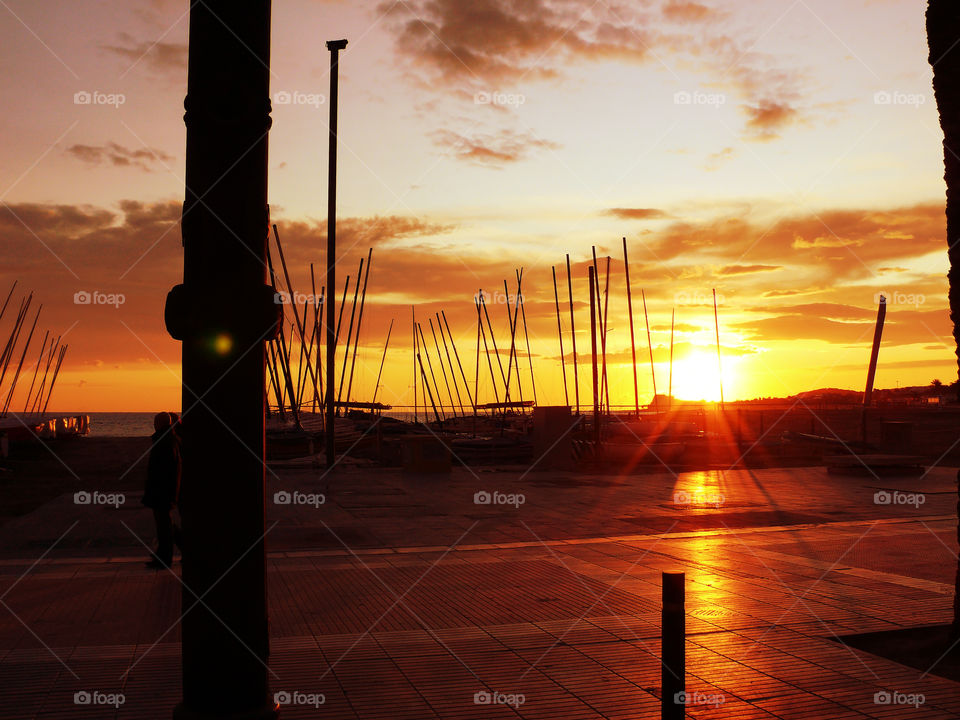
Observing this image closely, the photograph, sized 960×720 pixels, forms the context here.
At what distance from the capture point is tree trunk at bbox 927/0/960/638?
729cm

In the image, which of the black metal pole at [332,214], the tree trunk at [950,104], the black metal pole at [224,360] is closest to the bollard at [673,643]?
the black metal pole at [224,360]

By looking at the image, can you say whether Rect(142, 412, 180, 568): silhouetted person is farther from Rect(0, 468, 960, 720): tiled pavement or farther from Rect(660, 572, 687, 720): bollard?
Rect(660, 572, 687, 720): bollard

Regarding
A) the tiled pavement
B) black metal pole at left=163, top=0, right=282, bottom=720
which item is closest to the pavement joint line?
the tiled pavement

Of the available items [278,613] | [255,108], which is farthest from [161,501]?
[255,108]

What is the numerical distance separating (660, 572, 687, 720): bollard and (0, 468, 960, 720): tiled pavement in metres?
1.15

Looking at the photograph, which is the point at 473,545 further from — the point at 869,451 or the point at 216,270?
the point at 869,451

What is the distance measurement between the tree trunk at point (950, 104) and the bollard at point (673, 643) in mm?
4209

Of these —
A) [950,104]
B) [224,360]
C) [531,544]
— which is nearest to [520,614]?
[531,544]

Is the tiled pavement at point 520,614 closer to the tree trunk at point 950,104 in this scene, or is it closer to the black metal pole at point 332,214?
the tree trunk at point 950,104

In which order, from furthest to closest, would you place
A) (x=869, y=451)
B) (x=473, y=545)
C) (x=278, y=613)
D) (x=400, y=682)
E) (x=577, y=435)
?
(x=577, y=435), (x=869, y=451), (x=473, y=545), (x=278, y=613), (x=400, y=682)

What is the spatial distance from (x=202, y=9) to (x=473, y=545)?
365 inches

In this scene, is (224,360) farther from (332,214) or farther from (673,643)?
(332,214)

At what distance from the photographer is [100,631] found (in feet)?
23.6

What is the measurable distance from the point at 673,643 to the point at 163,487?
25.7 feet
